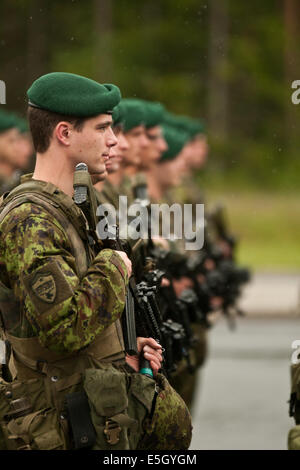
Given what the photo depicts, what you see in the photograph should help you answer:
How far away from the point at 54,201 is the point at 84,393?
0.60 m

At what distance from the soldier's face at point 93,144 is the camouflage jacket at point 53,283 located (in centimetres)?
30

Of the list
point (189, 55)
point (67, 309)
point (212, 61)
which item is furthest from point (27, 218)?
point (189, 55)

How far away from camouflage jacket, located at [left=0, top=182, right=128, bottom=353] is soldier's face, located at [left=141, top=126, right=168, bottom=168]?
355 centimetres

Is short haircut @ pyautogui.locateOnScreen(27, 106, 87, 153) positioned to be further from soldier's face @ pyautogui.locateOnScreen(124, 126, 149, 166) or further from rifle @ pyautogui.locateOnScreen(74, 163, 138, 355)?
soldier's face @ pyautogui.locateOnScreen(124, 126, 149, 166)

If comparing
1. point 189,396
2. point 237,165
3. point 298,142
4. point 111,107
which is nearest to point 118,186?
point 189,396

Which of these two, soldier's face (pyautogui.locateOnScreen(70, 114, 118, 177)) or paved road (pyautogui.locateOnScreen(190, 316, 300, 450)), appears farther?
paved road (pyautogui.locateOnScreen(190, 316, 300, 450))

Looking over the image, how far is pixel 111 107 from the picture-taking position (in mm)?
3914

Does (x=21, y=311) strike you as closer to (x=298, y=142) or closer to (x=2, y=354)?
(x=2, y=354)

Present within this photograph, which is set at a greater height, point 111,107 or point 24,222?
point 111,107

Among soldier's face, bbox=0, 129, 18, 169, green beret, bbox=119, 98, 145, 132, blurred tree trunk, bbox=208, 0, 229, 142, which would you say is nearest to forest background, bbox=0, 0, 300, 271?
blurred tree trunk, bbox=208, 0, 229, 142

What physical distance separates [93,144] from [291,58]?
21.1 metres

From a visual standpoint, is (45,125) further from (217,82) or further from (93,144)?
(217,82)

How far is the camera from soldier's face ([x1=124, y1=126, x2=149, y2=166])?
252 inches

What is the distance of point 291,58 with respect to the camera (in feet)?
80.4
